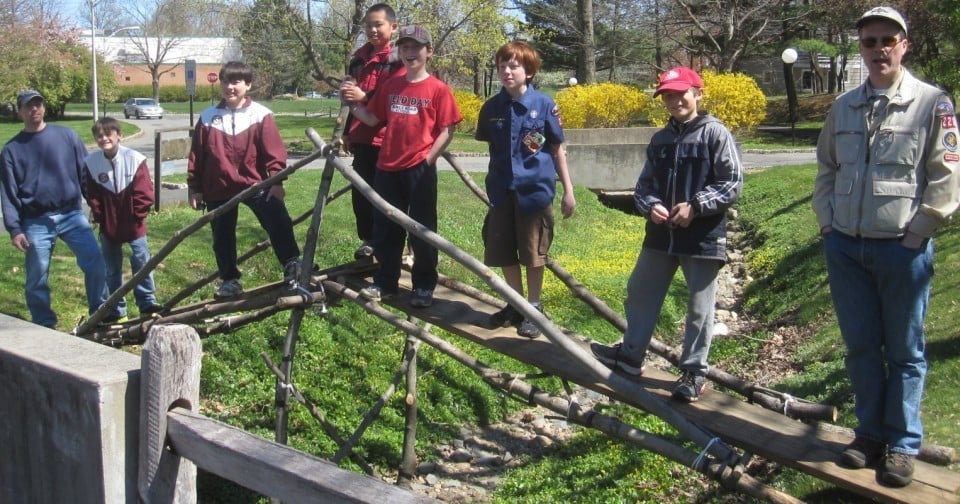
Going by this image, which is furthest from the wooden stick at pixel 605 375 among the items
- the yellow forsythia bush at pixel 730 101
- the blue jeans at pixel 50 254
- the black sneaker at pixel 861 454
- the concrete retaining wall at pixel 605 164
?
the yellow forsythia bush at pixel 730 101

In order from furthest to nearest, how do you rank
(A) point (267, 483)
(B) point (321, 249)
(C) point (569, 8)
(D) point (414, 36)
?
(C) point (569, 8), (B) point (321, 249), (D) point (414, 36), (A) point (267, 483)

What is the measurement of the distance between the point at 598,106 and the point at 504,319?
21.1 meters

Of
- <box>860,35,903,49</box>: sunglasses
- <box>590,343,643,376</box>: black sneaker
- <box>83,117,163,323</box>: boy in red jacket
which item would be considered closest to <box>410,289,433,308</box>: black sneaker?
<box>590,343,643,376</box>: black sneaker

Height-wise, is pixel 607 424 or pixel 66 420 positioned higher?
pixel 66 420

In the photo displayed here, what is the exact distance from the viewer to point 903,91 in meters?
4.20

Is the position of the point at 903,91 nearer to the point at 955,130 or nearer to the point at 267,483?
the point at 955,130

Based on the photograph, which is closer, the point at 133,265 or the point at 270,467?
the point at 270,467

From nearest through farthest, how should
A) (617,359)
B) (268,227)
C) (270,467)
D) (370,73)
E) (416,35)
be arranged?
1. (270,467)
2. (617,359)
3. (416,35)
4. (370,73)
5. (268,227)

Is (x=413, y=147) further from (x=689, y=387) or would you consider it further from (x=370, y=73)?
(x=689, y=387)

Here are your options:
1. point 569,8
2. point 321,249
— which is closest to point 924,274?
point 321,249

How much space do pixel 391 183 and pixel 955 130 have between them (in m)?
3.33

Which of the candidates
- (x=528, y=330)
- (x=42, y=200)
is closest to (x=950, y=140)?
(x=528, y=330)

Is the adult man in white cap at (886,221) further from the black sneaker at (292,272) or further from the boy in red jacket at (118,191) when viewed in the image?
the boy in red jacket at (118,191)

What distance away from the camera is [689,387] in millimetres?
4992
